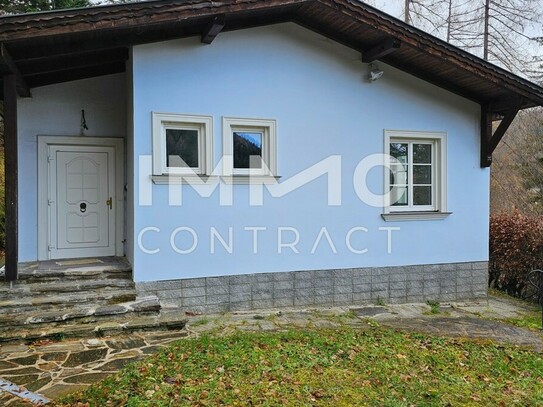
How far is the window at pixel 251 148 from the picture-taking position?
21.6ft

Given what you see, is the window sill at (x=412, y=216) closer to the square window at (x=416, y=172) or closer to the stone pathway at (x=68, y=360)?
the square window at (x=416, y=172)

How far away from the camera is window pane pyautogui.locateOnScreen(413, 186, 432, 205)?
7.80 metres

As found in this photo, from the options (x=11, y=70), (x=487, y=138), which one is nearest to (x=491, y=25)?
(x=487, y=138)

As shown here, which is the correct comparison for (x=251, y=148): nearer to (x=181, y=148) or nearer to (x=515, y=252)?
(x=181, y=148)

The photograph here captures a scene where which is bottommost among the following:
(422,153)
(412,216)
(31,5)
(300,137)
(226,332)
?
(226,332)

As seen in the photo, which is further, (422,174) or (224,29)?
(422,174)

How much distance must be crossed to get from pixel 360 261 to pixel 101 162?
4.94 meters

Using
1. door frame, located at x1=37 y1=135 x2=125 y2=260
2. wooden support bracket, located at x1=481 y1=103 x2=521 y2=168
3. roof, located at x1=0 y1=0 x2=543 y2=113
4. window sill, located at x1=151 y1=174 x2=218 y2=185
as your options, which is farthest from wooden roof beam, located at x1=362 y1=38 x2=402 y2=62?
door frame, located at x1=37 y1=135 x2=125 y2=260

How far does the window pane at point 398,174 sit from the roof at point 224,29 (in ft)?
5.58

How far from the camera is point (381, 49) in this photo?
6898mm

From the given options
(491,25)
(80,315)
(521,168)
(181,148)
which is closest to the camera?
(80,315)

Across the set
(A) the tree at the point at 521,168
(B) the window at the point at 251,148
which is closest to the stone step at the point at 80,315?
(B) the window at the point at 251,148

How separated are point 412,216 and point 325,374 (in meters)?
4.25

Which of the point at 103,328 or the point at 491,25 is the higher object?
the point at 491,25
